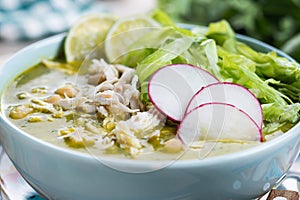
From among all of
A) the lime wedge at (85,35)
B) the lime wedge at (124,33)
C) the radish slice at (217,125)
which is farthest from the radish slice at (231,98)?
the lime wedge at (85,35)

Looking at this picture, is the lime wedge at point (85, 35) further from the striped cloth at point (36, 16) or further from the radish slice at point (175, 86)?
the striped cloth at point (36, 16)

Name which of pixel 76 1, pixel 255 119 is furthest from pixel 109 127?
pixel 76 1

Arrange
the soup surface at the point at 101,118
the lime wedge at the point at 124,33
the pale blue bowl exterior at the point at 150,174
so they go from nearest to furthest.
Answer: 1. the pale blue bowl exterior at the point at 150,174
2. the soup surface at the point at 101,118
3. the lime wedge at the point at 124,33

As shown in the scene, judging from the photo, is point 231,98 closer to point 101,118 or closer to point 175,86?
point 175,86

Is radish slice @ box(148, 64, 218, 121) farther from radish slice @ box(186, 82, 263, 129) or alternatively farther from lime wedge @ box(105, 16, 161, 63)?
lime wedge @ box(105, 16, 161, 63)

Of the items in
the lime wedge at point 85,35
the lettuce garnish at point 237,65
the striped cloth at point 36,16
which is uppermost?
the lettuce garnish at point 237,65

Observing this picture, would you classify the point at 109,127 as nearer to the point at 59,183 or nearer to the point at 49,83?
the point at 59,183
